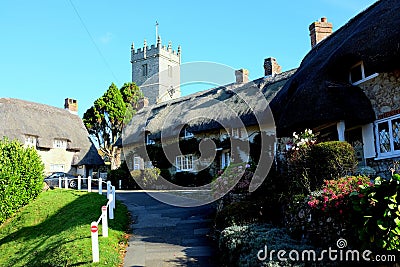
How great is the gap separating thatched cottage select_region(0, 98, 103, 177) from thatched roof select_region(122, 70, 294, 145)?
6.46m

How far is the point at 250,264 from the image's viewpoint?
19.5 ft

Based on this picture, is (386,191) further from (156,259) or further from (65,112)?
(65,112)

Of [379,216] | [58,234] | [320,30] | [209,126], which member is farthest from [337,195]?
[209,126]

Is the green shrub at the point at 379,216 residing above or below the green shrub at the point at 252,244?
above

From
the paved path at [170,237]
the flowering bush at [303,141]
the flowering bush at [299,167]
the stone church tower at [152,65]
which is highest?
the stone church tower at [152,65]

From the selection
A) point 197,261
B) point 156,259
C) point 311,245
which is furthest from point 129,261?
point 311,245

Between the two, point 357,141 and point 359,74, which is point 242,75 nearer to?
point 359,74

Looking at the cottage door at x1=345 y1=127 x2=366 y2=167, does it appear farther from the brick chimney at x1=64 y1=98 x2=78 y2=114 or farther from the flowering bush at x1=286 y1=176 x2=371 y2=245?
the brick chimney at x1=64 y1=98 x2=78 y2=114

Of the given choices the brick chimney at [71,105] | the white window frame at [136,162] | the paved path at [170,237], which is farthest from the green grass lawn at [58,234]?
the brick chimney at [71,105]

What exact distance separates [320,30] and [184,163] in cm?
1337

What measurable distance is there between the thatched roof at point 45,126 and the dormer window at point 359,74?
2797 cm

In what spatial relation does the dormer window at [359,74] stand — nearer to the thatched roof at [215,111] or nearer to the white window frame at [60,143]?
the thatched roof at [215,111]

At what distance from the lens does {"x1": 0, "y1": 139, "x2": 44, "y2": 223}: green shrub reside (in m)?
15.6

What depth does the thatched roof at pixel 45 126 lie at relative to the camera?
31672 millimetres
